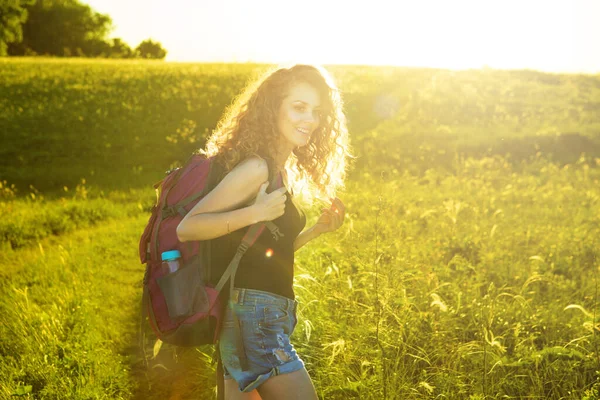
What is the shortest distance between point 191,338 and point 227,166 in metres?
0.78

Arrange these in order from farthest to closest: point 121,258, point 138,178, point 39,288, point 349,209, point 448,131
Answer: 1. point 448,131
2. point 138,178
3. point 349,209
4. point 121,258
5. point 39,288

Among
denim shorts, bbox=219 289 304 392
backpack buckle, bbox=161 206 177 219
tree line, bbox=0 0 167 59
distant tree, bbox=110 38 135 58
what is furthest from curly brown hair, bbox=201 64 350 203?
distant tree, bbox=110 38 135 58

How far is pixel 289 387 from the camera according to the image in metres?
2.37

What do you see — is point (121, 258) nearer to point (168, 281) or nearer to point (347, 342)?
point (347, 342)

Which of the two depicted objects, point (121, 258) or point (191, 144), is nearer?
point (121, 258)

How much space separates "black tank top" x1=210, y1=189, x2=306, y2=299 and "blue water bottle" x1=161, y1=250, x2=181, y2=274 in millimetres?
165

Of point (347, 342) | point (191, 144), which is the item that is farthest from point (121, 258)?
point (191, 144)

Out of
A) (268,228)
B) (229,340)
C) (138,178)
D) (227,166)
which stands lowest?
(138,178)

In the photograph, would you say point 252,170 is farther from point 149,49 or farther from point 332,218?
point 149,49

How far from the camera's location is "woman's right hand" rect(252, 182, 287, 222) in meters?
2.38

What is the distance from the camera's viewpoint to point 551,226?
25.0ft

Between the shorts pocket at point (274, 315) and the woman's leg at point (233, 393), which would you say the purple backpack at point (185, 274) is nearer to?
the shorts pocket at point (274, 315)

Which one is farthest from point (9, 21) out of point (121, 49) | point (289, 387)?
point (289, 387)

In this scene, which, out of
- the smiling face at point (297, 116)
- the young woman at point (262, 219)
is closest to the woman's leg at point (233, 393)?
the young woman at point (262, 219)
